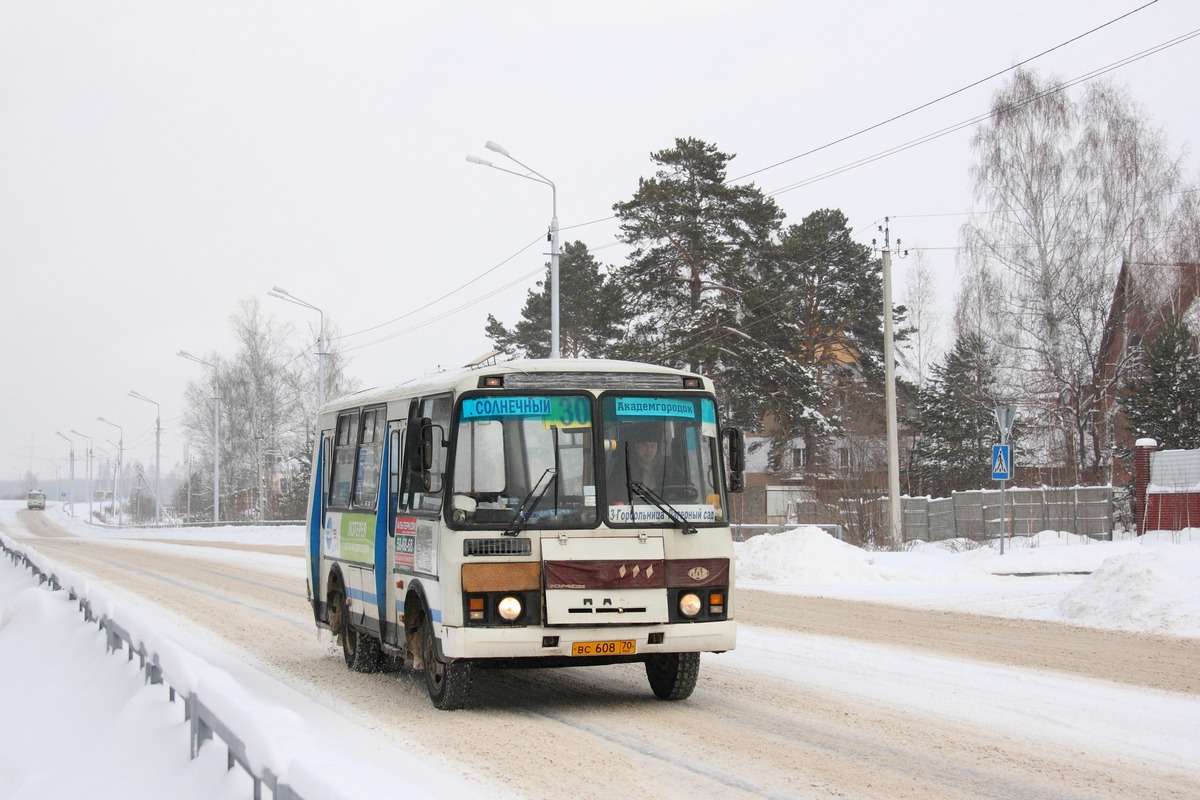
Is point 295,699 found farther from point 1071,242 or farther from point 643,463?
point 1071,242

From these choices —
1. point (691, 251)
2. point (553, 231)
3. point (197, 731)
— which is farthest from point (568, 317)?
point (197, 731)

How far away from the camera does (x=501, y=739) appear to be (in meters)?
8.89

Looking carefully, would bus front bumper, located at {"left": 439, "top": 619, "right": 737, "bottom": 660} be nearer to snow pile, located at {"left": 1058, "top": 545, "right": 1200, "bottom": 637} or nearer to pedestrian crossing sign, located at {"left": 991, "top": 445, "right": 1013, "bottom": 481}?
snow pile, located at {"left": 1058, "top": 545, "right": 1200, "bottom": 637}

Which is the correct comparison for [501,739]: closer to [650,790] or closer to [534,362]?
[650,790]

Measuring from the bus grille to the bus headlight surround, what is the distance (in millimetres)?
1266

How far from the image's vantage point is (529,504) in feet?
31.7

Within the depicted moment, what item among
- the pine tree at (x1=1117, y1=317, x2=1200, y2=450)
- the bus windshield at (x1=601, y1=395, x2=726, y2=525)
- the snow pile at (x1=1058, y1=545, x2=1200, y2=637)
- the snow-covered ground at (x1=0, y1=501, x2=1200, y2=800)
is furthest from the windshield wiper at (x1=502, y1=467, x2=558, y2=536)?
the pine tree at (x1=1117, y1=317, x2=1200, y2=450)

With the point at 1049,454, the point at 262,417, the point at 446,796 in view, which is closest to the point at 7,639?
the point at 446,796

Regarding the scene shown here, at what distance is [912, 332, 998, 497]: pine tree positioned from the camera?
5197 centimetres

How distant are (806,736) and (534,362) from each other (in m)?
3.69

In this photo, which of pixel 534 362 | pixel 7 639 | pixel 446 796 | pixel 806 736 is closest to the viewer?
pixel 446 796

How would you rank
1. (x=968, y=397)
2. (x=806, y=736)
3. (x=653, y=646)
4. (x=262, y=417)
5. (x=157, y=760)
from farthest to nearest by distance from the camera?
(x=262, y=417)
(x=968, y=397)
(x=653, y=646)
(x=806, y=736)
(x=157, y=760)

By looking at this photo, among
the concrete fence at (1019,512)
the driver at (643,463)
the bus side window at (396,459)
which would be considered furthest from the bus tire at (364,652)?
the concrete fence at (1019,512)

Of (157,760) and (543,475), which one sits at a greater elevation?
(543,475)
